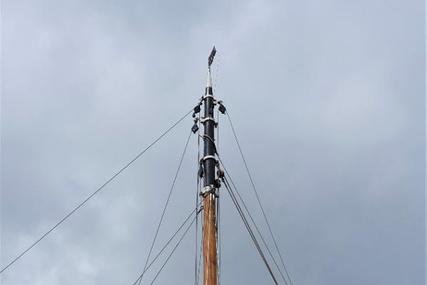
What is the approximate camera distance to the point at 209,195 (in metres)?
20.6

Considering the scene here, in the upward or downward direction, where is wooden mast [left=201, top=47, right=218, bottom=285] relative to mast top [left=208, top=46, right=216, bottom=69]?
downward

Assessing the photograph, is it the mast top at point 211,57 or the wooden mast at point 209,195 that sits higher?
the mast top at point 211,57

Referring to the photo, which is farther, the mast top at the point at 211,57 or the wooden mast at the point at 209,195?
the mast top at the point at 211,57

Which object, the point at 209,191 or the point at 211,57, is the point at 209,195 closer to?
the point at 209,191

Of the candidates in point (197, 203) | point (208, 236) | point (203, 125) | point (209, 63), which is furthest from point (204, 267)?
point (209, 63)

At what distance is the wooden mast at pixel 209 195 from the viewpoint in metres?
18.8

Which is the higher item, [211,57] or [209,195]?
[211,57]

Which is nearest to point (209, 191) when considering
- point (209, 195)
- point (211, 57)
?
point (209, 195)

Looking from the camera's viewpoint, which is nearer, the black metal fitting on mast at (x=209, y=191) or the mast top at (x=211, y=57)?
the black metal fitting on mast at (x=209, y=191)

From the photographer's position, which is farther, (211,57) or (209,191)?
(211,57)

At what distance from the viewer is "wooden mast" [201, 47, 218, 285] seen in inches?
741

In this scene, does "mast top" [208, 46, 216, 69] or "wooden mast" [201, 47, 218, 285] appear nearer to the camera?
"wooden mast" [201, 47, 218, 285]

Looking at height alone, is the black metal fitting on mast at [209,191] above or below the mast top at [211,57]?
below

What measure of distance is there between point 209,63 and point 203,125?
3280 millimetres
